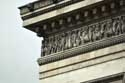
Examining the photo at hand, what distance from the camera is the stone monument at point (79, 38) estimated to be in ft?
79.8

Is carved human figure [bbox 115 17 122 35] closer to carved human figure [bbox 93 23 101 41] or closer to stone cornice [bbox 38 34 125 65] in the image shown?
stone cornice [bbox 38 34 125 65]

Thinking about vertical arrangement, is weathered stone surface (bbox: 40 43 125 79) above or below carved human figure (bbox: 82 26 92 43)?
below

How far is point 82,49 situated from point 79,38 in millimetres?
458

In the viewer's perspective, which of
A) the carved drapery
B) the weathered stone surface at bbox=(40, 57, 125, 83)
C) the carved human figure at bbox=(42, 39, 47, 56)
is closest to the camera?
the weathered stone surface at bbox=(40, 57, 125, 83)

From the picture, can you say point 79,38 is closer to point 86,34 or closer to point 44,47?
point 86,34

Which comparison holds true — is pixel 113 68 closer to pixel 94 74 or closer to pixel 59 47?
pixel 94 74

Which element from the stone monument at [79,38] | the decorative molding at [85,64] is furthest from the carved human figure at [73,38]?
the decorative molding at [85,64]

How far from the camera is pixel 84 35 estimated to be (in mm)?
25156

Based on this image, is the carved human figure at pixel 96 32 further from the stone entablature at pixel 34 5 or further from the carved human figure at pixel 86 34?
the stone entablature at pixel 34 5

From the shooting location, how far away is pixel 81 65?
82.1ft

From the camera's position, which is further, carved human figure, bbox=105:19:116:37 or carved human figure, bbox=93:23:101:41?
carved human figure, bbox=93:23:101:41

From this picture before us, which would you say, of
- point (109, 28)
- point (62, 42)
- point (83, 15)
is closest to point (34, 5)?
point (62, 42)

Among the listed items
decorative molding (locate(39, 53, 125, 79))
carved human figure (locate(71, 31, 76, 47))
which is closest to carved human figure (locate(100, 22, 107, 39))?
decorative molding (locate(39, 53, 125, 79))

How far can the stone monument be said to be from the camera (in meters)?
24.3
